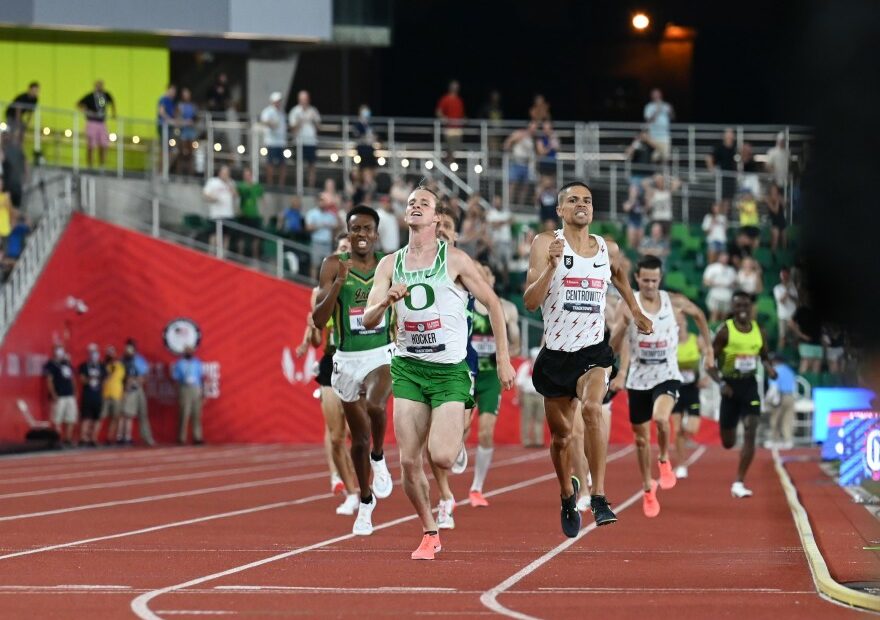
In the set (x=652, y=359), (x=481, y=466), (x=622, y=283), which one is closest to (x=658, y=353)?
(x=652, y=359)

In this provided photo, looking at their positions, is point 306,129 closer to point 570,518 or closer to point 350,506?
point 350,506

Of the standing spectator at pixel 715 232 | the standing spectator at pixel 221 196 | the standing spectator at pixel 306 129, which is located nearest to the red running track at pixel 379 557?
the standing spectator at pixel 221 196

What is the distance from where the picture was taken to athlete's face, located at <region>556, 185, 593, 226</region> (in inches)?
521

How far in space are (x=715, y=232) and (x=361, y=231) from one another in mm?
21363

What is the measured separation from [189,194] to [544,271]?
24.7 metres

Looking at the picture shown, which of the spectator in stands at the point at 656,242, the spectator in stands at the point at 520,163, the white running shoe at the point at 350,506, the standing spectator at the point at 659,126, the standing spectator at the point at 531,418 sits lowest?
the standing spectator at the point at 531,418

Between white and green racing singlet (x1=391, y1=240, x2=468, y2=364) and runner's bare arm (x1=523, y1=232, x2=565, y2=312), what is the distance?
1.91ft

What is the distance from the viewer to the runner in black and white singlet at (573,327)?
1326cm

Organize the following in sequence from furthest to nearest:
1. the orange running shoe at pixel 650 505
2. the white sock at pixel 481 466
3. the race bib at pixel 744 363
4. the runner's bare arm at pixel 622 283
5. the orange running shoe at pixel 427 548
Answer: the race bib at pixel 744 363 < the white sock at pixel 481 466 < the orange running shoe at pixel 650 505 < the runner's bare arm at pixel 622 283 < the orange running shoe at pixel 427 548

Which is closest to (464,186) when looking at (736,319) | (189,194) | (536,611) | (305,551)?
(189,194)

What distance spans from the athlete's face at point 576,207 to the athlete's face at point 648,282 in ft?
16.0

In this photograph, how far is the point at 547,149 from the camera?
3800 cm

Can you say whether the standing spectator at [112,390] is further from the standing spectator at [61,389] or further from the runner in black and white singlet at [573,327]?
the runner in black and white singlet at [573,327]

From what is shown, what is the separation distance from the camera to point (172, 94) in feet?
121
